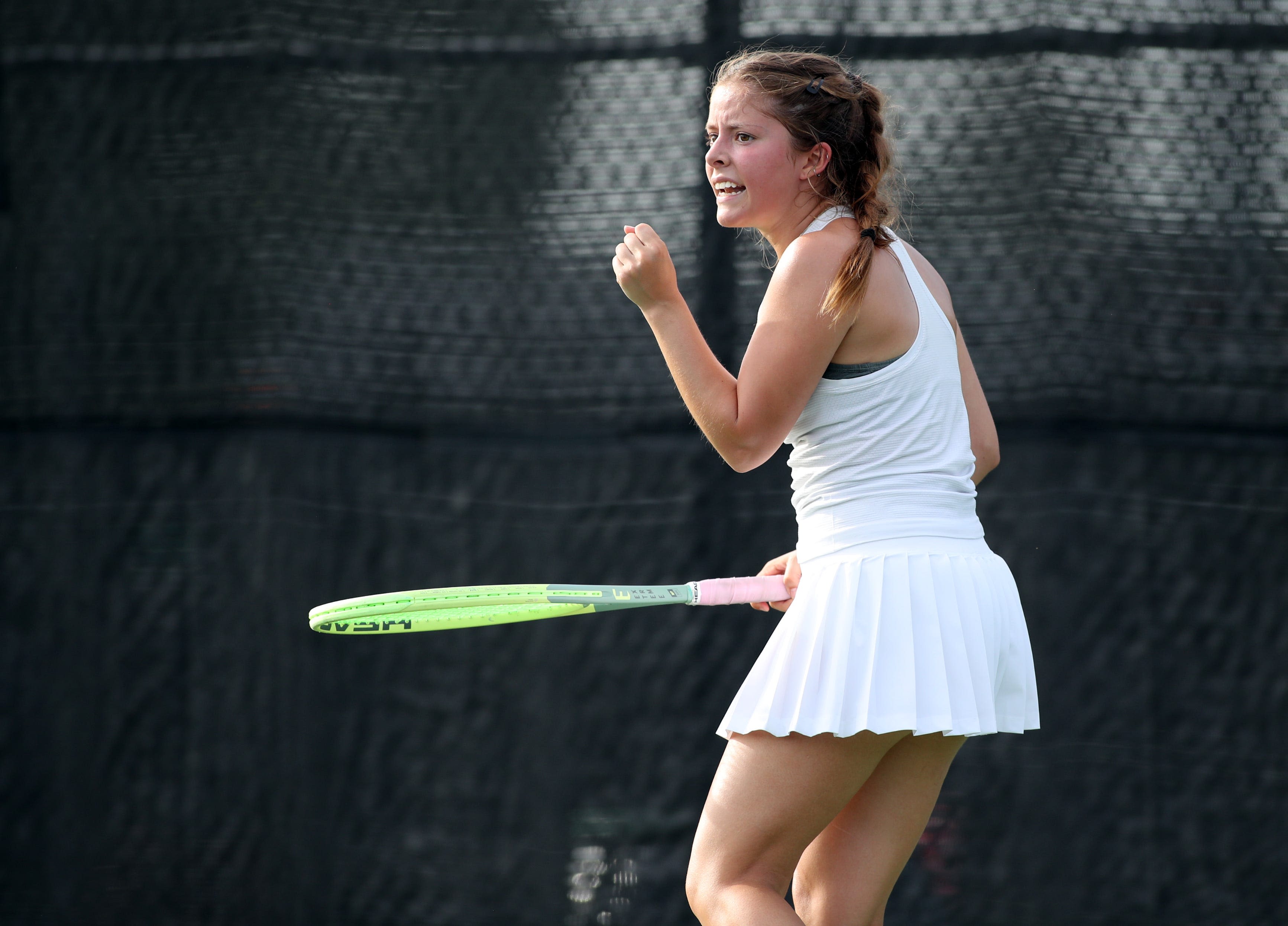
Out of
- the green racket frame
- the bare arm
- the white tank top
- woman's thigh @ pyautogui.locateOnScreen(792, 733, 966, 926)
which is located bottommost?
woman's thigh @ pyautogui.locateOnScreen(792, 733, 966, 926)

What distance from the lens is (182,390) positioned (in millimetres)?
2602

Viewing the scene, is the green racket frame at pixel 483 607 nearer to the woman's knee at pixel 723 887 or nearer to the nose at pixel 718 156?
the woman's knee at pixel 723 887

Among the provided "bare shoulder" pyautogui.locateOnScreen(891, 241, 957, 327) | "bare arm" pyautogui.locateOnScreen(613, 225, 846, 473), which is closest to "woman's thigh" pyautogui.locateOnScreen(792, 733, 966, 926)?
"bare arm" pyautogui.locateOnScreen(613, 225, 846, 473)

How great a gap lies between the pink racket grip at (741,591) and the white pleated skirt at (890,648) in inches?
4.9

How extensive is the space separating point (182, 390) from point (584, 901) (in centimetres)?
131

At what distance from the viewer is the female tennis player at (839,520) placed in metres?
1.58

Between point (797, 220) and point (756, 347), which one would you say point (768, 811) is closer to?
point (756, 347)

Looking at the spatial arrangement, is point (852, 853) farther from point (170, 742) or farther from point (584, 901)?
point (170, 742)

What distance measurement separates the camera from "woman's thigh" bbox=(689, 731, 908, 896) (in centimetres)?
160

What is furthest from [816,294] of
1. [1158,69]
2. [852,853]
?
[1158,69]

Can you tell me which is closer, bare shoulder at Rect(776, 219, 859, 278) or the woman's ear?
bare shoulder at Rect(776, 219, 859, 278)

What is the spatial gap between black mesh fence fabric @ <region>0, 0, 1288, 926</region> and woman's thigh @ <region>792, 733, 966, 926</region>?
790mm

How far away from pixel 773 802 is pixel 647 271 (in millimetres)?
689

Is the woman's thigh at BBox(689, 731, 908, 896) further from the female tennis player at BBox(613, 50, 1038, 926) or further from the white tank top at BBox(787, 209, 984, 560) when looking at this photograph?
the white tank top at BBox(787, 209, 984, 560)
